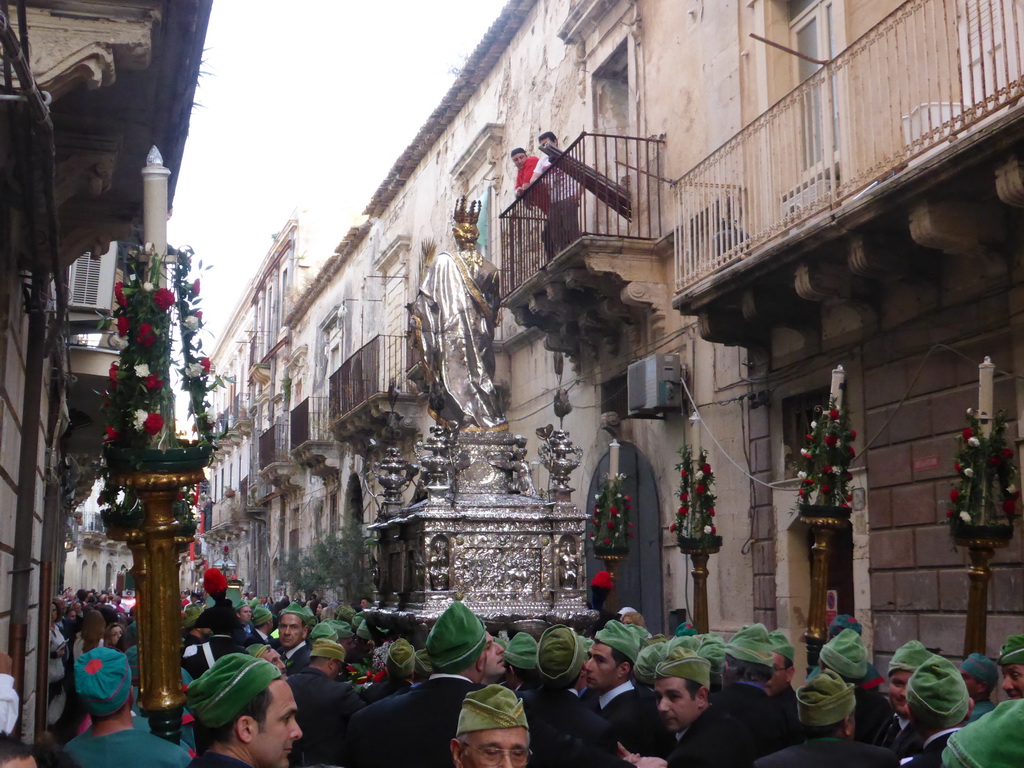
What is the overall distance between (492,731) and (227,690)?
0.68 meters

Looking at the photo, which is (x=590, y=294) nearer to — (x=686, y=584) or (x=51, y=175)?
(x=686, y=584)

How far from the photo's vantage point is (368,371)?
22594 mm

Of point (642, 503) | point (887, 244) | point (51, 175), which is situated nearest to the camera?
point (51, 175)

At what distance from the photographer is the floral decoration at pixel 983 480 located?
589cm

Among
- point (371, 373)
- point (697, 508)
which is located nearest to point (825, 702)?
point (697, 508)

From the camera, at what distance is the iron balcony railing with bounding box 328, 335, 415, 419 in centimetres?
2117

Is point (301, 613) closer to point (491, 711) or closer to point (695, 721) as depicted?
point (695, 721)

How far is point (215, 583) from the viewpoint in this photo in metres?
7.90

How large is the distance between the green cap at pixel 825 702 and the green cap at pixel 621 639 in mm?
1274

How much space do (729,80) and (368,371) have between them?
12.3 metres

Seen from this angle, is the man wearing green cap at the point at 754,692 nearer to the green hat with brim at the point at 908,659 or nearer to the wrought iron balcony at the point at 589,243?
the green hat with brim at the point at 908,659

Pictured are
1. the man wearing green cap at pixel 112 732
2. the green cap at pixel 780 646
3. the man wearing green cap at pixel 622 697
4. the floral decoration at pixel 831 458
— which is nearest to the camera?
the man wearing green cap at pixel 112 732

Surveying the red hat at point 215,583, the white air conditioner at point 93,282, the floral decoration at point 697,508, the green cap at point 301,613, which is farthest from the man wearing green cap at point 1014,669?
the white air conditioner at point 93,282

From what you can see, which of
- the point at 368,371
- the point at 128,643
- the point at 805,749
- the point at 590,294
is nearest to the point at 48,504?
the point at 128,643
